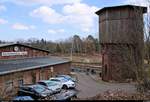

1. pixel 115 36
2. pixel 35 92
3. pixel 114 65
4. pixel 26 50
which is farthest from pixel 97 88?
pixel 26 50

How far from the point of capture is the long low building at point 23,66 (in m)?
23.7

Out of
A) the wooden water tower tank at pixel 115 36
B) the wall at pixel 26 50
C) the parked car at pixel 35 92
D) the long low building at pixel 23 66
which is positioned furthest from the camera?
the wall at pixel 26 50

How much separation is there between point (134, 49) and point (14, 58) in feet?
79.2

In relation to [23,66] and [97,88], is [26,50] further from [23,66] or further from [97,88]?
[97,88]

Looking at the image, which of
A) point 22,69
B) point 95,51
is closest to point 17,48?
point 22,69

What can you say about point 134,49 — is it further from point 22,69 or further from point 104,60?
point 104,60

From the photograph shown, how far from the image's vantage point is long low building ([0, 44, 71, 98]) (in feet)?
77.8

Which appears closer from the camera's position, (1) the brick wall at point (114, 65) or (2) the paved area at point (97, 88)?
(2) the paved area at point (97, 88)

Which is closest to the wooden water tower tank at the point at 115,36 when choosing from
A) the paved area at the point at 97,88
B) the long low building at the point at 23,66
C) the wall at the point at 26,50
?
the paved area at the point at 97,88

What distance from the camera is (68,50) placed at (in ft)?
330

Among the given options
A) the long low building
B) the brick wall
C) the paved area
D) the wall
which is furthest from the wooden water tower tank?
the wall

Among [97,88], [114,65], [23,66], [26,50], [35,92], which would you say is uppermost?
[26,50]

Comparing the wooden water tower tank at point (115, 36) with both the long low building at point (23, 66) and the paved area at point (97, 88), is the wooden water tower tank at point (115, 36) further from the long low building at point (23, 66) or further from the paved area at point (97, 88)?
the long low building at point (23, 66)

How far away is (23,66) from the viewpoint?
92.1ft
